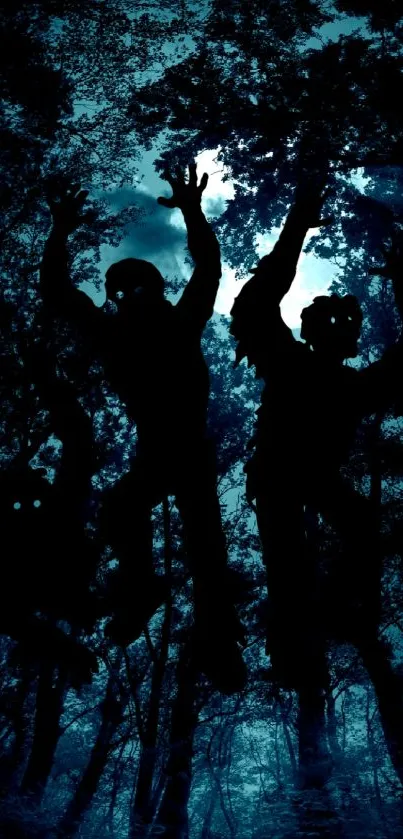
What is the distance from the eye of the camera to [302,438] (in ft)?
13.8

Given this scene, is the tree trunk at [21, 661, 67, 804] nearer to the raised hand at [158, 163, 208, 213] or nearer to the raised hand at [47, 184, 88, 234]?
the raised hand at [47, 184, 88, 234]

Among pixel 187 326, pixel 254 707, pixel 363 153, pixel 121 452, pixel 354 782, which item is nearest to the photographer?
pixel 187 326

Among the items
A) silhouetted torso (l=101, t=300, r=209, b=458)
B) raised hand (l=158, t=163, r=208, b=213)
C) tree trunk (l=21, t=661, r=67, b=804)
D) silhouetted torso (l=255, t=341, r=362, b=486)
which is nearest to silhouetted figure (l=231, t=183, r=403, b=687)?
silhouetted torso (l=255, t=341, r=362, b=486)

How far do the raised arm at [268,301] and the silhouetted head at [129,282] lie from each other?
92 centimetres

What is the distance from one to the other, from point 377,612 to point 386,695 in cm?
86

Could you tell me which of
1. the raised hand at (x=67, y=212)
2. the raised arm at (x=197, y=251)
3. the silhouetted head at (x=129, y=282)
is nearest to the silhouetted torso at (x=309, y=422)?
the raised arm at (x=197, y=251)

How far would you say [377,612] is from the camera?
404 centimetres

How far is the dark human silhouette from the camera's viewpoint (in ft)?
12.2

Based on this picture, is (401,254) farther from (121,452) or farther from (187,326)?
(121,452)

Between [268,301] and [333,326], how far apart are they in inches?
28.3

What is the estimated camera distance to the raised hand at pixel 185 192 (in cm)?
511

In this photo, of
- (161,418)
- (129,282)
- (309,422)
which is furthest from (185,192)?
(309,422)

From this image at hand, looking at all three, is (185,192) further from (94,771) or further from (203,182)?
(94,771)

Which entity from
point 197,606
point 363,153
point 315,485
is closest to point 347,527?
point 315,485
